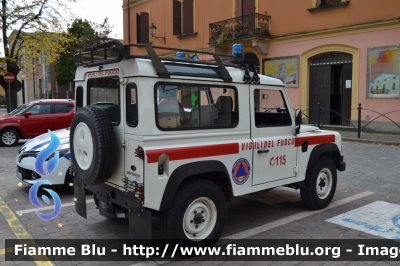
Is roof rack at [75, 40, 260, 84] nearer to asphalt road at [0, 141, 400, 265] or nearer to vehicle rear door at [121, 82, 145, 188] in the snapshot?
vehicle rear door at [121, 82, 145, 188]

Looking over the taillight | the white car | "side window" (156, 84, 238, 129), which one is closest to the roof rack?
"side window" (156, 84, 238, 129)

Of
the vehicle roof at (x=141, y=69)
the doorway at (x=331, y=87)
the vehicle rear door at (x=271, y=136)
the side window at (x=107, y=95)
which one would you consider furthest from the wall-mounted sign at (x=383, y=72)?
the side window at (x=107, y=95)

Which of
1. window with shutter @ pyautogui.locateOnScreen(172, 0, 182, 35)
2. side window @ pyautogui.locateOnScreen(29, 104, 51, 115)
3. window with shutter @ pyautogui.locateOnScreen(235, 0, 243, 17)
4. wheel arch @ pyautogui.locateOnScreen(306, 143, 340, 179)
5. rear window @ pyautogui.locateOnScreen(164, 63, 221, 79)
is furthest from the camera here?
window with shutter @ pyautogui.locateOnScreen(172, 0, 182, 35)

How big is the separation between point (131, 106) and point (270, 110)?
2.12 m

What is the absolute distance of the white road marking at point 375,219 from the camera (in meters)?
4.63

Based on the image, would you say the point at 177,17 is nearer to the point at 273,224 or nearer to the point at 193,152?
the point at 273,224

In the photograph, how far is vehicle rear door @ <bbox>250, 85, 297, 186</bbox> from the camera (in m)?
4.57

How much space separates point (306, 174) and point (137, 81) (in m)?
2.98

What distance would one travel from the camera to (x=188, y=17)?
22234 mm

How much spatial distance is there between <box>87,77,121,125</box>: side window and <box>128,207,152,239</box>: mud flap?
3.20 ft

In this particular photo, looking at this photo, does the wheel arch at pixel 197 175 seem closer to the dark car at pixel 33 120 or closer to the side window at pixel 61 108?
the dark car at pixel 33 120

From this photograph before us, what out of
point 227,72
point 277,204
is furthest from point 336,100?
point 227,72

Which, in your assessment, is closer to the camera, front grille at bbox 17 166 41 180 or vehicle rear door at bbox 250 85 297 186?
vehicle rear door at bbox 250 85 297 186

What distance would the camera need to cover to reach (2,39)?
58.2 ft
